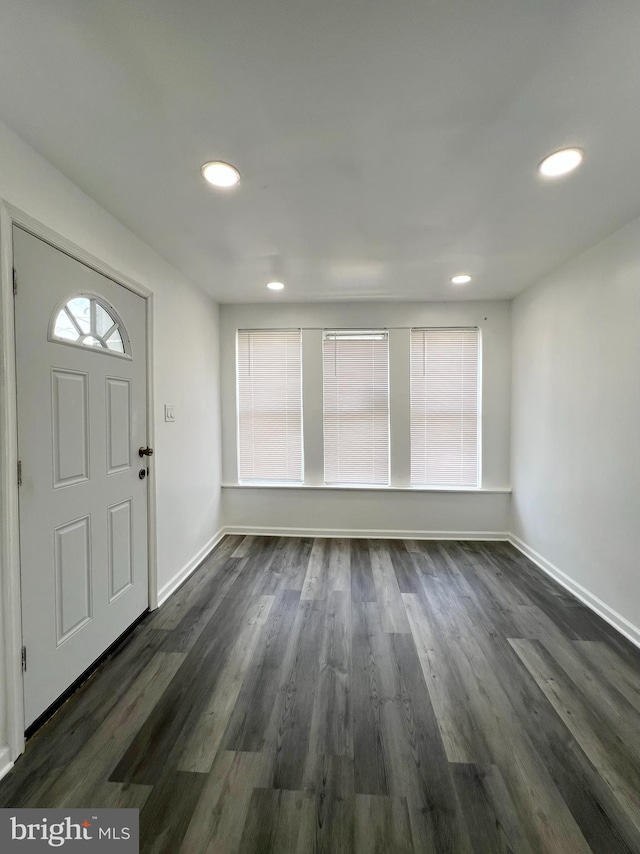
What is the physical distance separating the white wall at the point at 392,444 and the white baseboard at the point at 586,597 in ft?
1.64

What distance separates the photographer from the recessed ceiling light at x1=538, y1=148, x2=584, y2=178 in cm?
138

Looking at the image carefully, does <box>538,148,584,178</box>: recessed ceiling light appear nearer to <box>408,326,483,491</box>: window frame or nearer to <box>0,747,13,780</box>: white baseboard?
<box>408,326,483,491</box>: window frame

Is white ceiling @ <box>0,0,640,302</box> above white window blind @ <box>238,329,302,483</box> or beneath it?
above

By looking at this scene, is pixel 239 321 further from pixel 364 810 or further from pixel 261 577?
pixel 364 810

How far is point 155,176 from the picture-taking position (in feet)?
5.01

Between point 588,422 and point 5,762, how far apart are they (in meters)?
3.61

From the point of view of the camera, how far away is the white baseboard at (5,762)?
121 centimetres

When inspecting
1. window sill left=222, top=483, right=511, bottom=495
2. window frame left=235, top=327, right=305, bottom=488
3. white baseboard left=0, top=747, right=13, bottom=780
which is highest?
window frame left=235, top=327, right=305, bottom=488

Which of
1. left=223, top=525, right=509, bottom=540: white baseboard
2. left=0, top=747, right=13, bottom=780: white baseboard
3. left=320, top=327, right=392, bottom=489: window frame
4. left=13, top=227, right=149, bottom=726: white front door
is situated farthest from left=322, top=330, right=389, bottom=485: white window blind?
left=0, top=747, right=13, bottom=780: white baseboard

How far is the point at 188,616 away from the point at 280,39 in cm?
286

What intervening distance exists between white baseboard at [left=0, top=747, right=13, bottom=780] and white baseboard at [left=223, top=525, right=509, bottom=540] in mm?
2390

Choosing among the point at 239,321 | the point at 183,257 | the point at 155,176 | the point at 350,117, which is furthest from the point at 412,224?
the point at 239,321

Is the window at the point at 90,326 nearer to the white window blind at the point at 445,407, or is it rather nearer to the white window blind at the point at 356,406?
the white window blind at the point at 356,406

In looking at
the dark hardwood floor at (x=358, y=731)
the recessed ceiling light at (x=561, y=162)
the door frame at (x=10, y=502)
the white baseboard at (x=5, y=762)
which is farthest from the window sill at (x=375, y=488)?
the recessed ceiling light at (x=561, y=162)
